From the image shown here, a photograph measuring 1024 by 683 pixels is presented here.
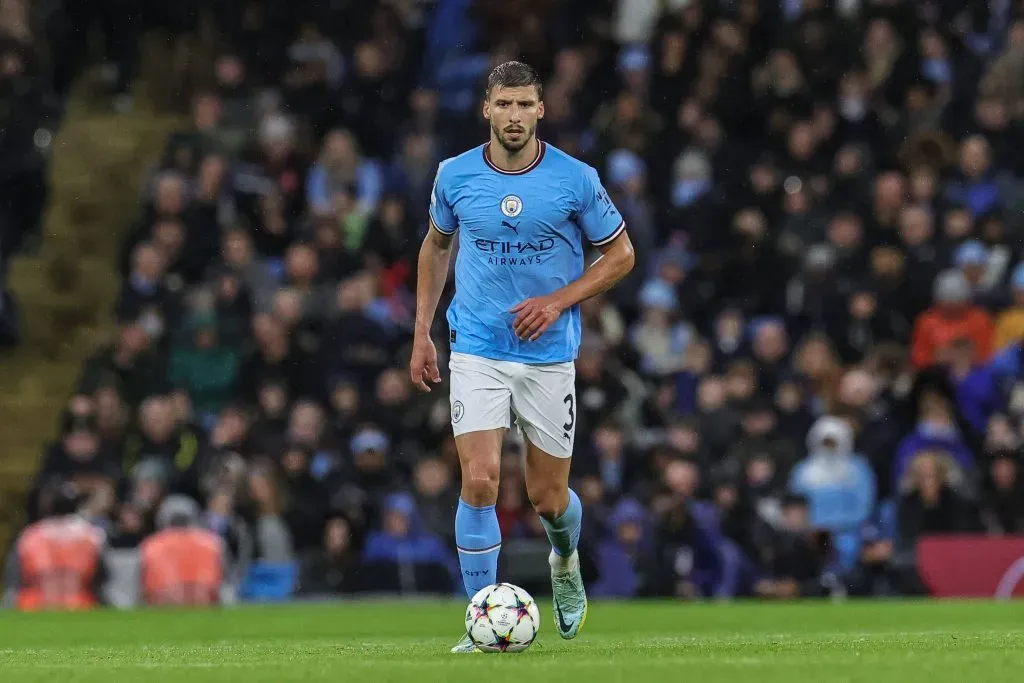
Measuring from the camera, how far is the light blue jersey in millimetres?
9391

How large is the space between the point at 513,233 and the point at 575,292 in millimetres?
413

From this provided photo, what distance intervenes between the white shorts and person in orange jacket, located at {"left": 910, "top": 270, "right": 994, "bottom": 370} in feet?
27.7

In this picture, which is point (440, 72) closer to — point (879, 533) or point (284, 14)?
point (284, 14)

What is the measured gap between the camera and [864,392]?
1728 cm

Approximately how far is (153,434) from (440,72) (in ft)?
20.7

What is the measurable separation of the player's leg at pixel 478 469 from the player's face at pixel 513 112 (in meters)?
1.14

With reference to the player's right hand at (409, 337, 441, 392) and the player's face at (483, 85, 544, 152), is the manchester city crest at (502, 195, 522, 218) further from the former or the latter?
the player's right hand at (409, 337, 441, 392)

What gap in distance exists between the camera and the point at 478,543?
920 cm

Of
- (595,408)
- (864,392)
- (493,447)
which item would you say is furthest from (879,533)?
(493,447)

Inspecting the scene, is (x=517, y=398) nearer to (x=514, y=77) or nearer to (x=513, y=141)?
(x=513, y=141)

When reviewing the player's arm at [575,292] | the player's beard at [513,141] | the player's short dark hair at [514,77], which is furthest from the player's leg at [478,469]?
the player's short dark hair at [514,77]

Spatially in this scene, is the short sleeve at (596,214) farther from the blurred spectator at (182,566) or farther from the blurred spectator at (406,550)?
the blurred spectator at (182,566)

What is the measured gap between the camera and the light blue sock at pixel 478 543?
9195mm

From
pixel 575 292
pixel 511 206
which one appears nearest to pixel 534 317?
pixel 575 292
